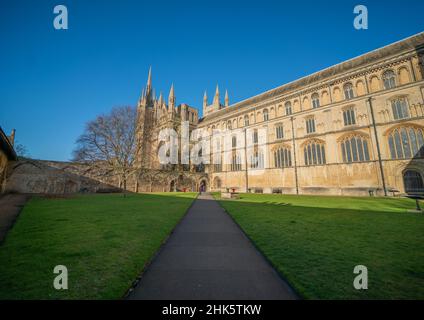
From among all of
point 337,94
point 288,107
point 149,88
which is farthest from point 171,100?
point 337,94

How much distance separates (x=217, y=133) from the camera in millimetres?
44438

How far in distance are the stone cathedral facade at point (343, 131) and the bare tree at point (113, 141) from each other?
10.2 metres

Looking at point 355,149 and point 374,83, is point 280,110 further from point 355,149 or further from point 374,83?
point 355,149

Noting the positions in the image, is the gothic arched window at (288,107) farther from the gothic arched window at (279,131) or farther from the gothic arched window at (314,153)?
the gothic arched window at (314,153)

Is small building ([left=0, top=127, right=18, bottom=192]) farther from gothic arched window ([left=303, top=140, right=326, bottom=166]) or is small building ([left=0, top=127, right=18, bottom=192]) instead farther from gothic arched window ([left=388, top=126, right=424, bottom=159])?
gothic arched window ([left=388, top=126, right=424, bottom=159])

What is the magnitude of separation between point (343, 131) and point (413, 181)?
9705 mm

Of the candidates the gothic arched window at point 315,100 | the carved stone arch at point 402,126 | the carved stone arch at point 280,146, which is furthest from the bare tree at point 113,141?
the carved stone arch at point 402,126

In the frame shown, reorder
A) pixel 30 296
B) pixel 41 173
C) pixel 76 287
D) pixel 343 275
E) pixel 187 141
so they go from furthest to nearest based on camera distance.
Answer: pixel 187 141
pixel 41 173
pixel 343 275
pixel 76 287
pixel 30 296

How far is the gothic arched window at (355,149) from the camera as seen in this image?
80.3 feet

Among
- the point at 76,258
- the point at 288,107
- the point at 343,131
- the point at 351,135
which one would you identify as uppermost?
the point at 288,107

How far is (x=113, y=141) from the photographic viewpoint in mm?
24969
